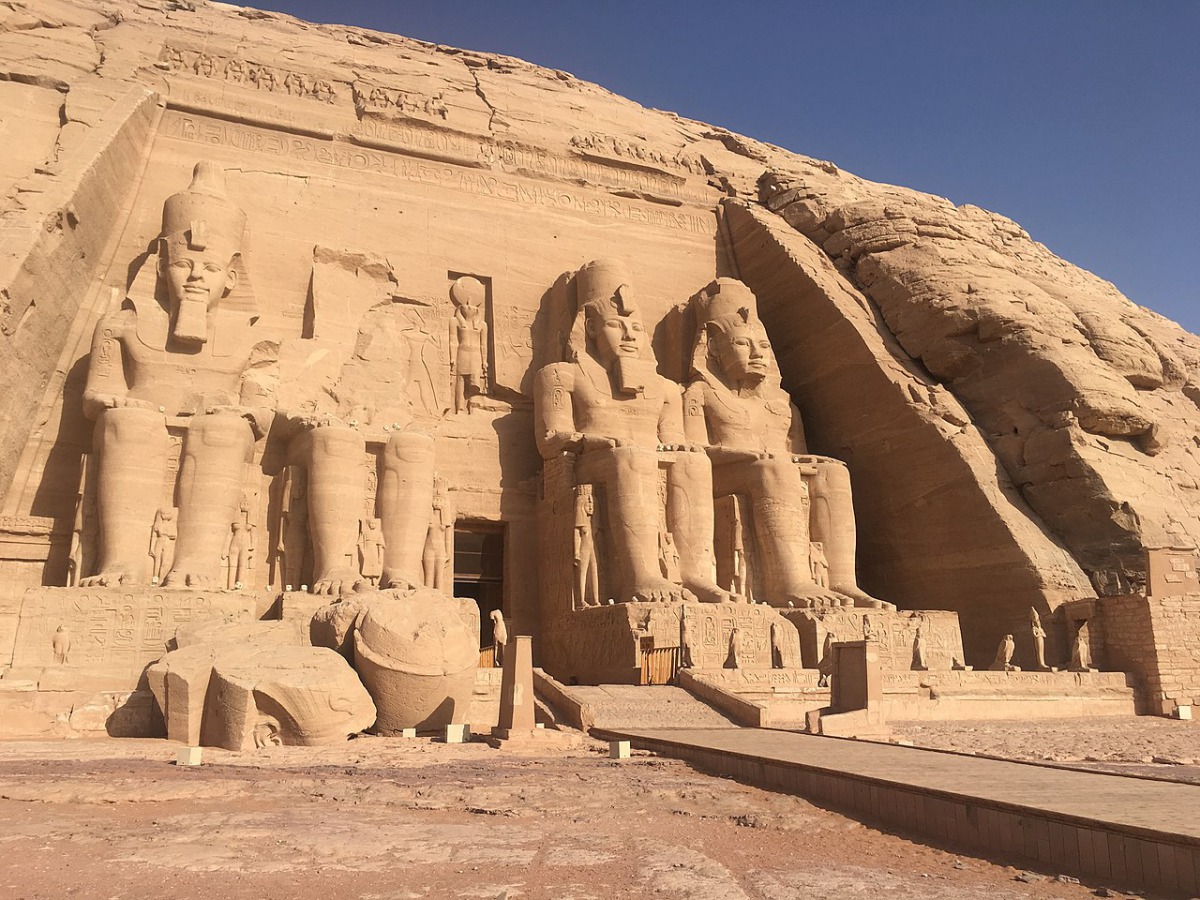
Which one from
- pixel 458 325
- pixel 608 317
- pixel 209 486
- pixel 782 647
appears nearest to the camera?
pixel 209 486

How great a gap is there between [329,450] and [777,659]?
444 centimetres

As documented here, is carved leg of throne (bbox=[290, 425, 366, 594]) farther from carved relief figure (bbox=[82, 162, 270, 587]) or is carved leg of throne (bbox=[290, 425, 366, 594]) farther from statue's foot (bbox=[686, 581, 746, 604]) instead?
statue's foot (bbox=[686, 581, 746, 604])

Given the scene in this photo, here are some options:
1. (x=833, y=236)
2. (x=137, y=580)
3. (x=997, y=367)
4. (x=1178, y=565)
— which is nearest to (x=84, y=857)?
(x=137, y=580)

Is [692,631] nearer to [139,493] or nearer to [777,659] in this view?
[777,659]

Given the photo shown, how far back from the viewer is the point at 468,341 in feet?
39.4

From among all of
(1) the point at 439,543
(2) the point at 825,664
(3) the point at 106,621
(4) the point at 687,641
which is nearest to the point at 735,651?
(4) the point at 687,641

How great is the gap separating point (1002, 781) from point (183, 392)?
7.96 metres

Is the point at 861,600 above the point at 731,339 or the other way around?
the other way around

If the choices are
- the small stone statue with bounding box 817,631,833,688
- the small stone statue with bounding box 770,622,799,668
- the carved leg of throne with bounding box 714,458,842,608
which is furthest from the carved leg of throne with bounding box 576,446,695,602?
the small stone statue with bounding box 817,631,833,688

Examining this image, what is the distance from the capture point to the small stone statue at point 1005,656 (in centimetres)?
994

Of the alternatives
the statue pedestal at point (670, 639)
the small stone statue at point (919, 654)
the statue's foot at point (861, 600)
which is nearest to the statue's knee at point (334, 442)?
the statue pedestal at point (670, 639)

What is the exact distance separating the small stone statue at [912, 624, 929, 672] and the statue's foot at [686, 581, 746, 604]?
5.54 feet

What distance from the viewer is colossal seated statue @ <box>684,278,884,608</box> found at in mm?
10805

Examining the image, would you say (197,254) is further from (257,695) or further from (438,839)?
(438,839)
